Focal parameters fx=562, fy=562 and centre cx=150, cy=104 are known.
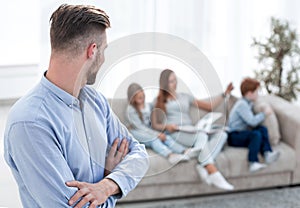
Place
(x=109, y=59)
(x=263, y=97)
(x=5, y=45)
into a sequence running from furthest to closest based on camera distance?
(x=263, y=97)
(x=5, y=45)
(x=109, y=59)

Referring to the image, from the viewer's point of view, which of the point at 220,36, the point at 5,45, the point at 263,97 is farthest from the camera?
the point at 220,36

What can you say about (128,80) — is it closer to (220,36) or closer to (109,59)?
(109,59)

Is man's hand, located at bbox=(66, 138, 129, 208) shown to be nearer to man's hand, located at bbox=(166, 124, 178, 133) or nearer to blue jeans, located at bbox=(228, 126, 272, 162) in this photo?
man's hand, located at bbox=(166, 124, 178, 133)

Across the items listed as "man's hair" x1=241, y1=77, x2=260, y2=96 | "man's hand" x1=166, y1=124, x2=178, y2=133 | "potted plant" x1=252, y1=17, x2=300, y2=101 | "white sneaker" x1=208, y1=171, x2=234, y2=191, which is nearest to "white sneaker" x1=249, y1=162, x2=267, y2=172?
"white sneaker" x1=208, y1=171, x2=234, y2=191

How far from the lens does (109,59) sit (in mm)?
1081

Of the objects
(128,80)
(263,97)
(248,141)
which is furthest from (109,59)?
(263,97)

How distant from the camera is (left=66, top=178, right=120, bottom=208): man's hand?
3.79 ft

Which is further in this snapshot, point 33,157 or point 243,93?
point 243,93

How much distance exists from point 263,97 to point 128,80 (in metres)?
2.70

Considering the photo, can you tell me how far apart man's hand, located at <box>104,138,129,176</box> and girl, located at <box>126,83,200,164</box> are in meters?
0.05

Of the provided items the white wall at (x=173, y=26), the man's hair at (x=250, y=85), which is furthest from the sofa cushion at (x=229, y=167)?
the white wall at (x=173, y=26)

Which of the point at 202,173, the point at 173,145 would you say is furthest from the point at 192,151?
the point at 202,173

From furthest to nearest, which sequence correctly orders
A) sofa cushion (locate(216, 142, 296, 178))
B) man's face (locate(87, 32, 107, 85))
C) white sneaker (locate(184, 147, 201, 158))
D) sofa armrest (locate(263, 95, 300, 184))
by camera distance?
sofa armrest (locate(263, 95, 300, 184)) → sofa cushion (locate(216, 142, 296, 178)) → white sneaker (locate(184, 147, 201, 158)) → man's face (locate(87, 32, 107, 85))

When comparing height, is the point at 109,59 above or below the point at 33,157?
above
